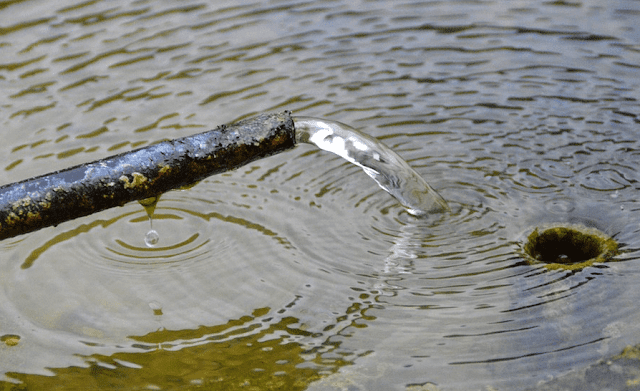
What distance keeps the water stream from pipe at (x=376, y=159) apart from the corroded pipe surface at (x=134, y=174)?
0.21m

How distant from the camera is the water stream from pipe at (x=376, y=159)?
305 centimetres

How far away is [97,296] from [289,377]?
976 mm

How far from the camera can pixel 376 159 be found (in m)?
3.31

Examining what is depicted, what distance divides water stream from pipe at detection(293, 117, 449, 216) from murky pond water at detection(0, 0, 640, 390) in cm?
9

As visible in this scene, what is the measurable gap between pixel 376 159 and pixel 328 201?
1.27 feet

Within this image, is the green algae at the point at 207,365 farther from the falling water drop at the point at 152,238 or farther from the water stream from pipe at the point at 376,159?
the water stream from pipe at the point at 376,159

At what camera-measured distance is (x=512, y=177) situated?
3666mm

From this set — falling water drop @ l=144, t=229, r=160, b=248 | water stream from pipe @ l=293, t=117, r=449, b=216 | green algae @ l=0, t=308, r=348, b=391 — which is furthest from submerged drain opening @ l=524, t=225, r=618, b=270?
falling water drop @ l=144, t=229, r=160, b=248

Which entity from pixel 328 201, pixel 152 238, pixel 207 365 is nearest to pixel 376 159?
pixel 328 201

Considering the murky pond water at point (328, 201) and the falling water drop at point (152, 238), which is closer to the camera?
the murky pond water at point (328, 201)

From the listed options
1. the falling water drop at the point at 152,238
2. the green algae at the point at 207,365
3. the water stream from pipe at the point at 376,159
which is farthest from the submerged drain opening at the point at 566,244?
the falling water drop at the point at 152,238

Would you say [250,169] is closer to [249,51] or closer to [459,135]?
[459,135]

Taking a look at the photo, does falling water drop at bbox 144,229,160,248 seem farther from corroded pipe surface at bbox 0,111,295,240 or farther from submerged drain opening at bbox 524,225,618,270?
submerged drain opening at bbox 524,225,618,270

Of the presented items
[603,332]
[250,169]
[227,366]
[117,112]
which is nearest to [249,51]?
[117,112]
